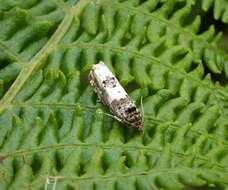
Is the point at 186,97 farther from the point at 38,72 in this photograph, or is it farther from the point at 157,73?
the point at 38,72

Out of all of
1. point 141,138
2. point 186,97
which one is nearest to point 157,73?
point 186,97

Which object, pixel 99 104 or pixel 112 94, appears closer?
pixel 99 104

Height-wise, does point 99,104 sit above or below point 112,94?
below

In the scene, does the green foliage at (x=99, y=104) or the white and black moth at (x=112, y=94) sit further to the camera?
the white and black moth at (x=112, y=94)

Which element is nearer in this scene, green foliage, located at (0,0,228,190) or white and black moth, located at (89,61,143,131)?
green foliage, located at (0,0,228,190)
